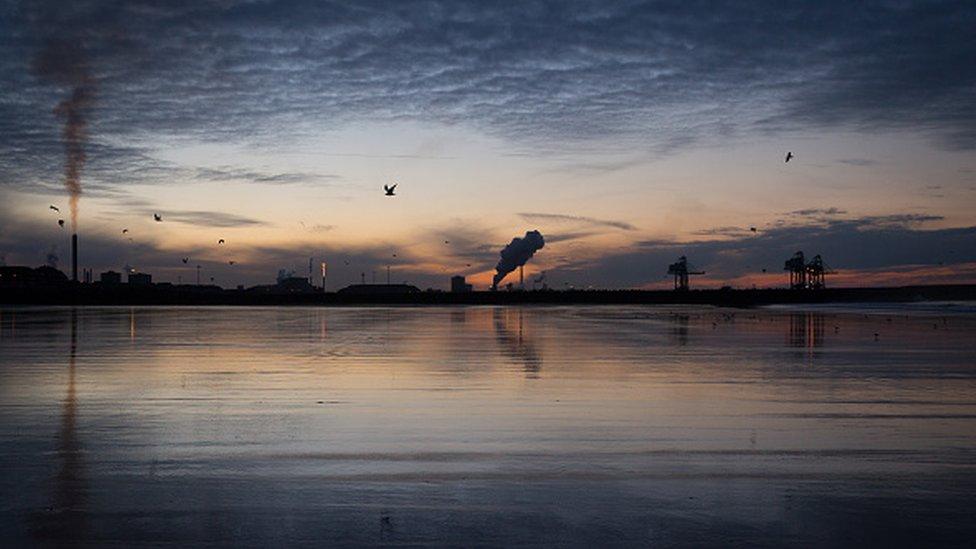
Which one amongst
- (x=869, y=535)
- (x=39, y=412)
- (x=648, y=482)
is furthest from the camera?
(x=39, y=412)

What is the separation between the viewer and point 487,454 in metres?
10.6

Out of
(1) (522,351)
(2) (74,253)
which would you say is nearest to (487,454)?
(1) (522,351)

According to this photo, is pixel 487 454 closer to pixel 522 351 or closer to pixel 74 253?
pixel 522 351

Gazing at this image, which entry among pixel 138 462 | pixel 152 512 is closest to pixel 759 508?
pixel 152 512

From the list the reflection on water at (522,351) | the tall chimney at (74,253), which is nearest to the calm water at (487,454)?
the reflection on water at (522,351)

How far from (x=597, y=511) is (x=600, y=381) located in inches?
429

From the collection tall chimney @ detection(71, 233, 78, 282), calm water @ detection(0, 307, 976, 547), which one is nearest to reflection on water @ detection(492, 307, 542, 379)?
calm water @ detection(0, 307, 976, 547)

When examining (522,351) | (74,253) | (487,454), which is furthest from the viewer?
(74,253)

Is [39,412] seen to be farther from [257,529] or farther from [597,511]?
[597,511]

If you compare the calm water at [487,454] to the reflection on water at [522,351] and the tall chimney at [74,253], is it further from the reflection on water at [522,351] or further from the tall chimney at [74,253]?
the tall chimney at [74,253]

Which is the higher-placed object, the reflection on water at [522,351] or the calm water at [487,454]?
the reflection on water at [522,351]

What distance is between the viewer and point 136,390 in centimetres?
1691

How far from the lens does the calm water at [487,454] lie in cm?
742

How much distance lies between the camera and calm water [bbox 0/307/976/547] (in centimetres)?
742
